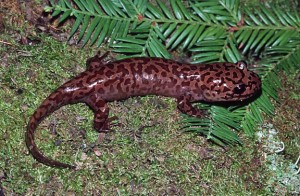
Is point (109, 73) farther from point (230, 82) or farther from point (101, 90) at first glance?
point (230, 82)

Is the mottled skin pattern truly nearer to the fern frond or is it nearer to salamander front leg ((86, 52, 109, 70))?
salamander front leg ((86, 52, 109, 70))

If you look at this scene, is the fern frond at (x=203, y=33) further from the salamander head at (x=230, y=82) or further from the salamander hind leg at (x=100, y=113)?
the salamander hind leg at (x=100, y=113)

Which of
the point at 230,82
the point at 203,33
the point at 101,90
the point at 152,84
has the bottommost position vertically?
the point at 101,90

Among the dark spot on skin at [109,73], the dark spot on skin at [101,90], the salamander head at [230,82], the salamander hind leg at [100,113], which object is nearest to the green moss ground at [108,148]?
the salamander hind leg at [100,113]

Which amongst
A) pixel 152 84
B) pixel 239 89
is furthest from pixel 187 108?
pixel 239 89

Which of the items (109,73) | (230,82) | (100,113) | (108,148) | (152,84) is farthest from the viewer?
(230,82)
